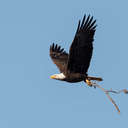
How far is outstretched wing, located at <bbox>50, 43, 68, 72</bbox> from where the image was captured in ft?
50.7

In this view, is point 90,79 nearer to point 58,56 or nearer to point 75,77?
point 75,77

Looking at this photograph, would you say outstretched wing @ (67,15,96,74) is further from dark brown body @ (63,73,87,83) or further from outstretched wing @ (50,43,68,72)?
outstretched wing @ (50,43,68,72)

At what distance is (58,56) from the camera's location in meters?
16.2

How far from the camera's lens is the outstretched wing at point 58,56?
50.7 feet

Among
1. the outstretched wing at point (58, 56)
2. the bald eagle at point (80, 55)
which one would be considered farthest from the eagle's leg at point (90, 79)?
the outstretched wing at point (58, 56)

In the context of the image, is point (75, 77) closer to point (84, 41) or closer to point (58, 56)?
point (84, 41)

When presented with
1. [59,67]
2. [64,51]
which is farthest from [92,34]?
[64,51]

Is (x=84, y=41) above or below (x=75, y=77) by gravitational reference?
above

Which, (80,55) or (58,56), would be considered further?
(58,56)

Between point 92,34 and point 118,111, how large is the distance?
2.52 m

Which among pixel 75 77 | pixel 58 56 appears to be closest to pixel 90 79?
pixel 75 77

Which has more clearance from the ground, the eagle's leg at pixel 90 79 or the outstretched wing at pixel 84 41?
the outstretched wing at pixel 84 41

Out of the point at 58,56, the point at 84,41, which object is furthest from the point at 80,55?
the point at 58,56

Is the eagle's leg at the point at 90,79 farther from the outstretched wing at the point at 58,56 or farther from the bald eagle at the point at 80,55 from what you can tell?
the outstretched wing at the point at 58,56
